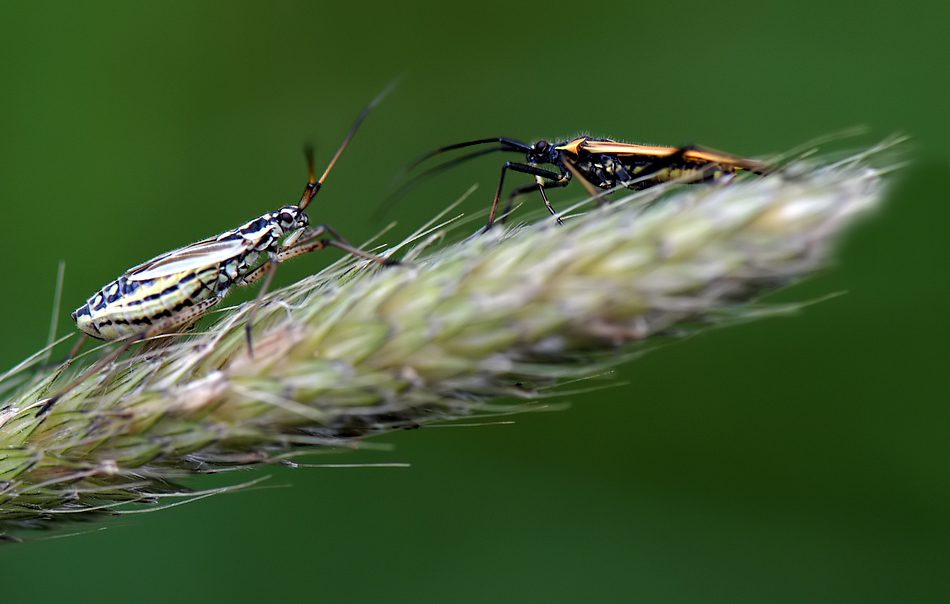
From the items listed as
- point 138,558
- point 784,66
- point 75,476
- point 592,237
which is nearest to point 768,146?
point 784,66

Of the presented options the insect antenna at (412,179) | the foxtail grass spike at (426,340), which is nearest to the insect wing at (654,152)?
the insect antenna at (412,179)

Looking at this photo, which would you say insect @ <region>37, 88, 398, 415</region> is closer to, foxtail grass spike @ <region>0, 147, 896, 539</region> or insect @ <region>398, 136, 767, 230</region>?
foxtail grass spike @ <region>0, 147, 896, 539</region>

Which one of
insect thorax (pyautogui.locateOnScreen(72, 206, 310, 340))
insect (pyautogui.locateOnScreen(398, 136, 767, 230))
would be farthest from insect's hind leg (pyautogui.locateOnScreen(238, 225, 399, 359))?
insect (pyautogui.locateOnScreen(398, 136, 767, 230))

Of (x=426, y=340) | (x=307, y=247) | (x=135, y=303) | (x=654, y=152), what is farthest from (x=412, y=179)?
(x=426, y=340)

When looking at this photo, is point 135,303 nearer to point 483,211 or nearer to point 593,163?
point 483,211

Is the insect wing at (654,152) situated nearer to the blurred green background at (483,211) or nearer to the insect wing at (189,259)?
the blurred green background at (483,211)
